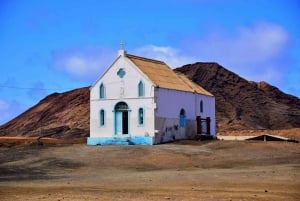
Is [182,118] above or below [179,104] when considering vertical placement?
below

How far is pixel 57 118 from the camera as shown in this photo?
81125mm

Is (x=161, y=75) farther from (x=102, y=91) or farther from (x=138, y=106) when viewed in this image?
(x=102, y=91)

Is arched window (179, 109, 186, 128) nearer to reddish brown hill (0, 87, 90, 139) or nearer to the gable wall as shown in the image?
the gable wall

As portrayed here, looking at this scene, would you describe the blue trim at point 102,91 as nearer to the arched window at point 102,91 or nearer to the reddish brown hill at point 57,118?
the arched window at point 102,91

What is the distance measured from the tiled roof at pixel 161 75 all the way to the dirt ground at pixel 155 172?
4.71m

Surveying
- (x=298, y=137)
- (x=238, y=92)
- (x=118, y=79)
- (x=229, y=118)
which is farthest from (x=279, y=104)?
(x=118, y=79)

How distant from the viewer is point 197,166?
2983 cm

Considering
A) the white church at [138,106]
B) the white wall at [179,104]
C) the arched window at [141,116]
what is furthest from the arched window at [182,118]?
the arched window at [141,116]

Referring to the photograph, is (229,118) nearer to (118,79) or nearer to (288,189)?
(118,79)

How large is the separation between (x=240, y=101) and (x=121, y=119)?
50072 millimetres

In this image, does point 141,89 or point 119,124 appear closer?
point 141,89

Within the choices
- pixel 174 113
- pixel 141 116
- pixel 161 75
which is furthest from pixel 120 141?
pixel 161 75

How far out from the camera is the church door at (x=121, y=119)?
43.2m

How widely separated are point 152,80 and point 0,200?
88.2 ft
